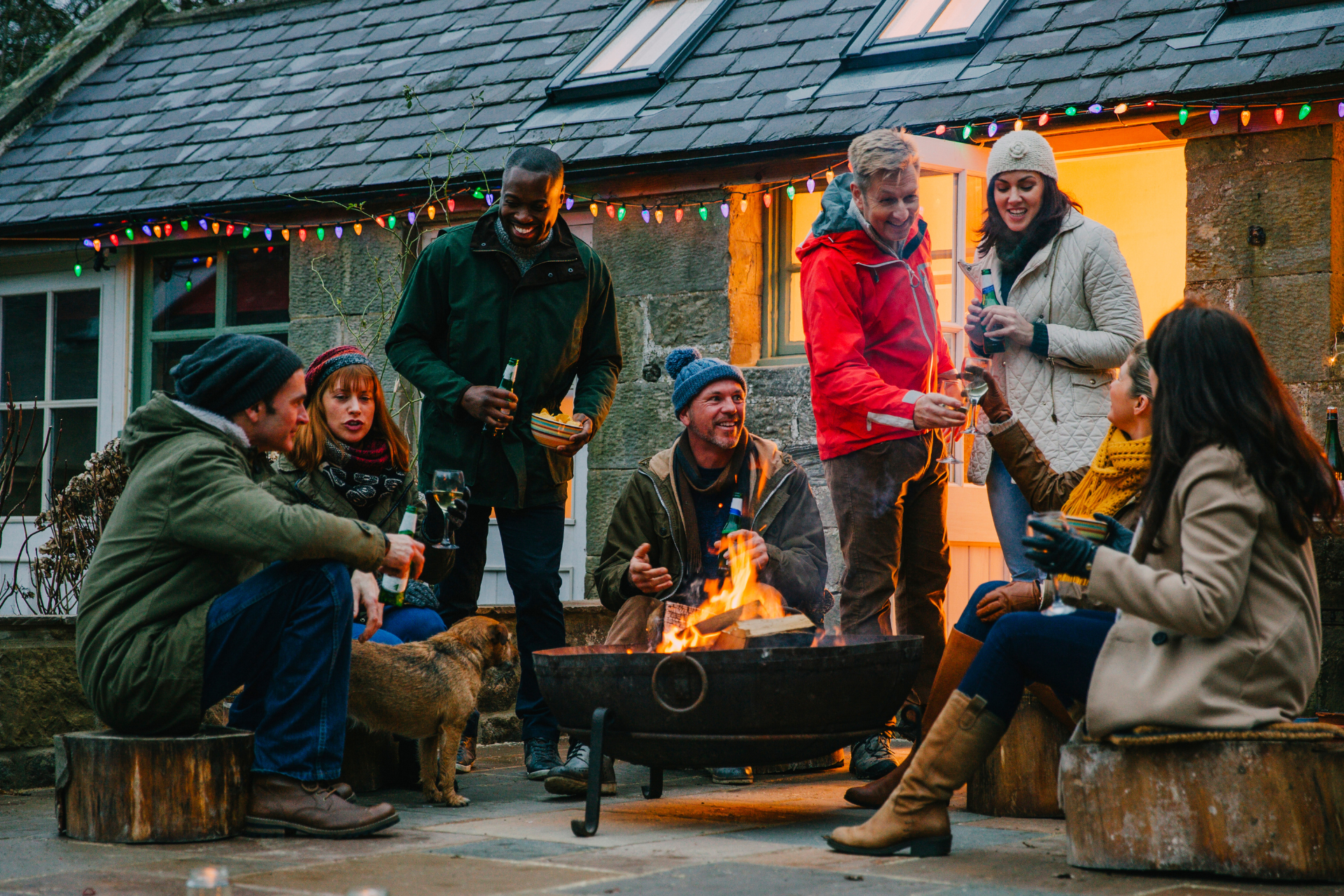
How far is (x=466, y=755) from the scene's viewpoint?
587 centimetres

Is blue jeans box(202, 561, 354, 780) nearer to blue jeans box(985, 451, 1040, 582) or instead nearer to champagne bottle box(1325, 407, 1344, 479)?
blue jeans box(985, 451, 1040, 582)

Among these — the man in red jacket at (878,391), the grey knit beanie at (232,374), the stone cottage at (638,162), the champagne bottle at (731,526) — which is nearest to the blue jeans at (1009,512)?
the man in red jacket at (878,391)

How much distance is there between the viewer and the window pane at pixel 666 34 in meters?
8.91

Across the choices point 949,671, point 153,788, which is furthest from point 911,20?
point 153,788

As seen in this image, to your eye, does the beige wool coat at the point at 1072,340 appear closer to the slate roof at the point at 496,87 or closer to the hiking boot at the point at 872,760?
the hiking boot at the point at 872,760

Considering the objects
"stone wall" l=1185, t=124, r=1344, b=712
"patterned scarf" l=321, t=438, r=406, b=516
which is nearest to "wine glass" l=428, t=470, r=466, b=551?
"patterned scarf" l=321, t=438, r=406, b=516

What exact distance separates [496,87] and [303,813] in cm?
613

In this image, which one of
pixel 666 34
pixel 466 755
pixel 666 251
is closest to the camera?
pixel 466 755

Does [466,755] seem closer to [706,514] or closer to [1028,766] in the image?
[706,514]

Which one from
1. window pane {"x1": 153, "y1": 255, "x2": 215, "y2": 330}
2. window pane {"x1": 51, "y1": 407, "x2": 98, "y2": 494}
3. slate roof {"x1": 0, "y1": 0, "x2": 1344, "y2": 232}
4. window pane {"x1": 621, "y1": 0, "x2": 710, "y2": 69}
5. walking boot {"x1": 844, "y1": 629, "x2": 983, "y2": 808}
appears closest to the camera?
walking boot {"x1": 844, "y1": 629, "x2": 983, "y2": 808}

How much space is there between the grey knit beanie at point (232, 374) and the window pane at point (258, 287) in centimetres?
568

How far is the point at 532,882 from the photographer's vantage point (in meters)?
3.59

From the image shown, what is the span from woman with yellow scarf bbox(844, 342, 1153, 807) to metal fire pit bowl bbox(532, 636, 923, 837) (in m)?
0.17

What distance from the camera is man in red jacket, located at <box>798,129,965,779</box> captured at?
17.3 ft
